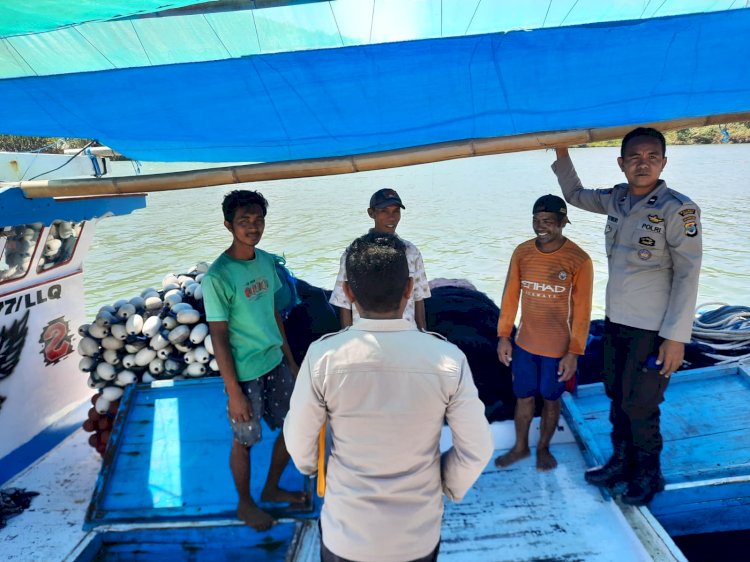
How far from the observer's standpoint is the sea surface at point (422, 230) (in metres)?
9.65

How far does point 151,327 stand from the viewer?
11.0 ft

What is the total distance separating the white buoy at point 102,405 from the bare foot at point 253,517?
1338 millimetres

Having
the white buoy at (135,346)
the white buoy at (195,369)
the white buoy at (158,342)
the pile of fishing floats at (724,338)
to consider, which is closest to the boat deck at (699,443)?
the pile of fishing floats at (724,338)

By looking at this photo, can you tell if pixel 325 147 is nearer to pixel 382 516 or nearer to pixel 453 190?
pixel 382 516

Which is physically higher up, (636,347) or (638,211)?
(638,211)

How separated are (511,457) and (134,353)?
246 cm

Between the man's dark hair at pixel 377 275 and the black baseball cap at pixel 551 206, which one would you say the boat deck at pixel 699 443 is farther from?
the man's dark hair at pixel 377 275

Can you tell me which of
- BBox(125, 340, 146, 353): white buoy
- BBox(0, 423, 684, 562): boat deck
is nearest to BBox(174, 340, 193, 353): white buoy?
BBox(125, 340, 146, 353): white buoy

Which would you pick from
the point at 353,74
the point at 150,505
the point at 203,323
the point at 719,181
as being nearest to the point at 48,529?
the point at 150,505

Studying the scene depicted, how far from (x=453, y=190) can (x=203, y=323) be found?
17.4 m

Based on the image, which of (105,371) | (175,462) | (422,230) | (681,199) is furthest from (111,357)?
(422,230)

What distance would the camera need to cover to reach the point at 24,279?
3576 millimetres

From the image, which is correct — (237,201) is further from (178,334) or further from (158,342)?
(158,342)

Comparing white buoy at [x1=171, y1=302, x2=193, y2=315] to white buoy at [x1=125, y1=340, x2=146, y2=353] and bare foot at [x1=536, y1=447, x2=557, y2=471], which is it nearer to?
white buoy at [x1=125, y1=340, x2=146, y2=353]
